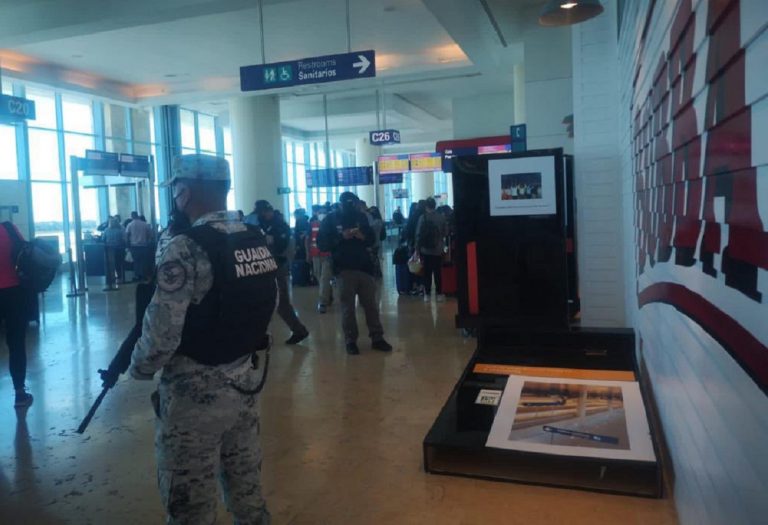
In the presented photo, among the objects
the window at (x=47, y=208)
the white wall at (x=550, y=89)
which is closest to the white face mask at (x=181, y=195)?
the white wall at (x=550, y=89)

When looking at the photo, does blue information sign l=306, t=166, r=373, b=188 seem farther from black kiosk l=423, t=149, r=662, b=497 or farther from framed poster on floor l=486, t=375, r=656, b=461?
framed poster on floor l=486, t=375, r=656, b=461

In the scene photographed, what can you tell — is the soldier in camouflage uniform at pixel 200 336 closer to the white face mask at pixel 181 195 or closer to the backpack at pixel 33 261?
the white face mask at pixel 181 195

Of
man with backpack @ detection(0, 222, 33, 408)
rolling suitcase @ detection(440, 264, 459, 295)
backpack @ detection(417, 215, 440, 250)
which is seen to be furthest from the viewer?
rolling suitcase @ detection(440, 264, 459, 295)

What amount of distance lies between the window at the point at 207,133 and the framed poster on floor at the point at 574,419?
60.1ft

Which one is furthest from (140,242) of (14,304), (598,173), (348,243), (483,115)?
(598,173)

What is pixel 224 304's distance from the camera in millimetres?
2016

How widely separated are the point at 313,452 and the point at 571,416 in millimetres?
1461

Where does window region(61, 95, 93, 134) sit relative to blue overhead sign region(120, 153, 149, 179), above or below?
above

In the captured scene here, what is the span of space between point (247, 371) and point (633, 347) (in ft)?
9.91

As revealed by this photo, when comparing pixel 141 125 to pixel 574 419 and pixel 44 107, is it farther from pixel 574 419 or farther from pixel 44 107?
pixel 574 419

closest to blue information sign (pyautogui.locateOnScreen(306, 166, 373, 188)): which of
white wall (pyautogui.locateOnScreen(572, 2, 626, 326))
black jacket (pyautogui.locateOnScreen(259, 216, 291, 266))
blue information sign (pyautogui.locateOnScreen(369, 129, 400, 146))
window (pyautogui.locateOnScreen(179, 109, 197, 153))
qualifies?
window (pyautogui.locateOnScreen(179, 109, 197, 153))

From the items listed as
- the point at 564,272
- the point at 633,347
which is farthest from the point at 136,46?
the point at 633,347

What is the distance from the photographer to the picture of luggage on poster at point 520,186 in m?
5.07

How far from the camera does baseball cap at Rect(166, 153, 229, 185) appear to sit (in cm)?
213
